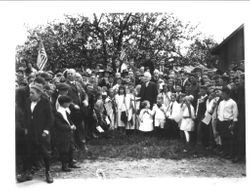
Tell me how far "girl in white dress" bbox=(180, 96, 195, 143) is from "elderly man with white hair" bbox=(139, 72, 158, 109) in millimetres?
865

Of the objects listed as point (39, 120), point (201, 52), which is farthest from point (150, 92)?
point (39, 120)

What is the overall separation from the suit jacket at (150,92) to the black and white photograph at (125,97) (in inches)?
0.8

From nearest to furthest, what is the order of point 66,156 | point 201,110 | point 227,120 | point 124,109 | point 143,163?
point 66,156 → point 143,163 → point 227,120 → point 201,110 → point 124,109

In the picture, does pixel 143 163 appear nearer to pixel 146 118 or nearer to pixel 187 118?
pixel 187 118

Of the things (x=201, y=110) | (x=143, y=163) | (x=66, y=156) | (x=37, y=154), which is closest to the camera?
(x=37, y=154)

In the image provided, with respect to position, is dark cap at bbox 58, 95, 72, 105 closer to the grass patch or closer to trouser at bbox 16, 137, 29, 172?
trouser at bbox 16, 137, 29, 172

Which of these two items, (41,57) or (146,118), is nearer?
(41,57)

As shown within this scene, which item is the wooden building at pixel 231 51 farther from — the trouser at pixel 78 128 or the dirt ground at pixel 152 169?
the trouser at pixel 78 128

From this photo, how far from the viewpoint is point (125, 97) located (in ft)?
29.1

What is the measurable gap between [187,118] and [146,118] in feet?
3.12

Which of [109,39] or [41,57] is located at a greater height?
[109,39]

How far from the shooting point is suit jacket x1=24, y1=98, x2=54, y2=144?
6.39 m

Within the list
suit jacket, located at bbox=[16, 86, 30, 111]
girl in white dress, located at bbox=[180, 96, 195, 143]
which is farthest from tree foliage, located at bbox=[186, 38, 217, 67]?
suit jacket, located at bbox=[16, 86, 30, 111]

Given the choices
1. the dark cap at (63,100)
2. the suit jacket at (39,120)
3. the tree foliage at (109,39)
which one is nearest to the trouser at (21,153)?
the suit jacket at (39,120)
